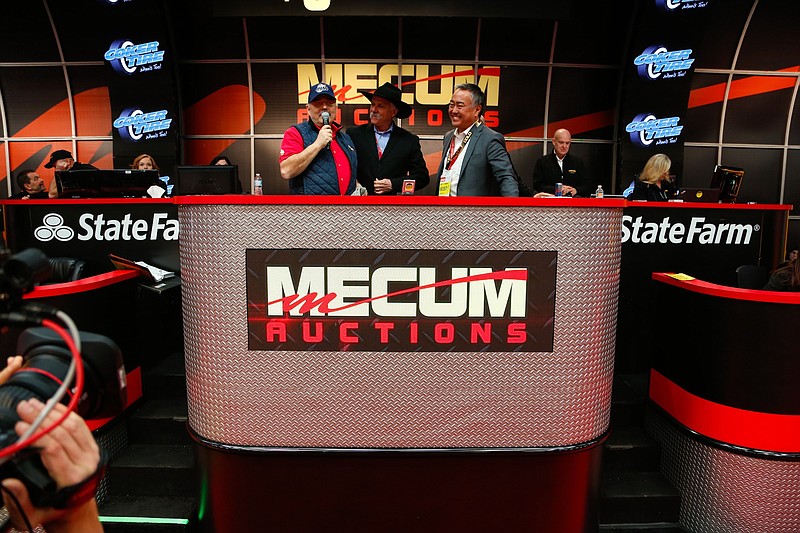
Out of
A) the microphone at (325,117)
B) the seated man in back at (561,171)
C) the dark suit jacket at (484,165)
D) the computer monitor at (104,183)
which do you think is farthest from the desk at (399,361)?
the seated man in back at (561,171)

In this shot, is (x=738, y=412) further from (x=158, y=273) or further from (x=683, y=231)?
(x=158, y=273)

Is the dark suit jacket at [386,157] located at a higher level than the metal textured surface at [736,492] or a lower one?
higher

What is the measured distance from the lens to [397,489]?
2234 mm

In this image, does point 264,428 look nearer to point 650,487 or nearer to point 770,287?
point 650,487

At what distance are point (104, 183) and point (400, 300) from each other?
288 centimetres

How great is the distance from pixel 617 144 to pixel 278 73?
5.22 meters

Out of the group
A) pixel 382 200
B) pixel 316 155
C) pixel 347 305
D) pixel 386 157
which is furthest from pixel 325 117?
pixel 347 305

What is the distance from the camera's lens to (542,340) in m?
2.15

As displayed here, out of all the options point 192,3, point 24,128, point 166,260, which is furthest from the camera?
point 24,128

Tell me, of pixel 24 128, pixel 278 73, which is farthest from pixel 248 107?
pixel 24 128

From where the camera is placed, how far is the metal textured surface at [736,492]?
2398 mm

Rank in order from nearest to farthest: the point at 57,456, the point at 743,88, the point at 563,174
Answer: the point at 57,456 < the point at 563,174 < the point at 743,88

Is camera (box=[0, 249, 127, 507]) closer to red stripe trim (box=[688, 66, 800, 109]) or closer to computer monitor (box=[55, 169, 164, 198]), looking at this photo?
computer monitor (box=[55, 169, 164, 198])

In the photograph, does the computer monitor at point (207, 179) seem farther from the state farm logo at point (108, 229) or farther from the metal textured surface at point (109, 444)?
the metal textured surface at point (109, 444)
